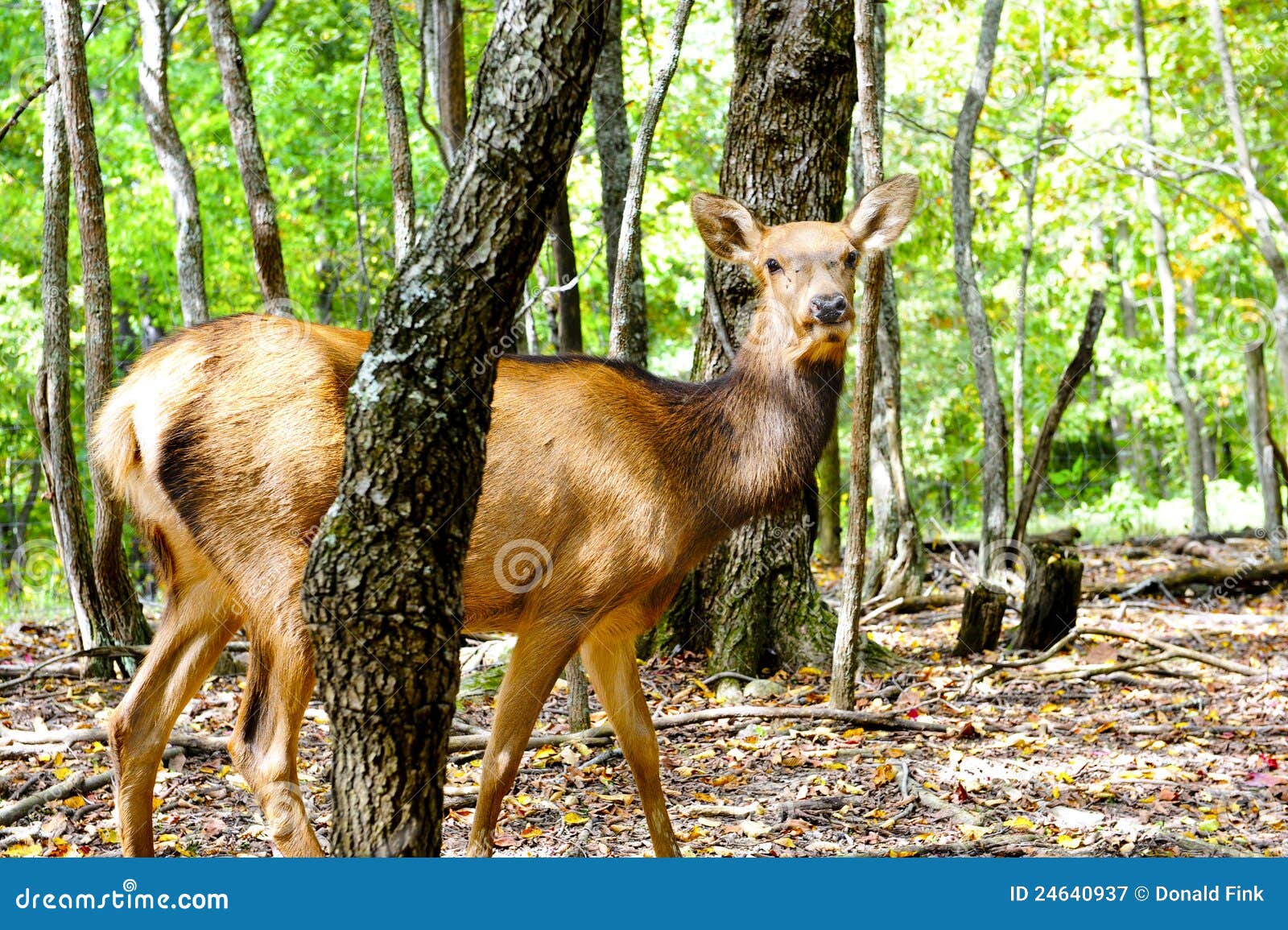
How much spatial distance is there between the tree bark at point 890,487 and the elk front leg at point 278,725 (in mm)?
6014

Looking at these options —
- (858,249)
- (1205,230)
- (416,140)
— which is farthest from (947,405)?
(858,249)

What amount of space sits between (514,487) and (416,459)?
2126 mm

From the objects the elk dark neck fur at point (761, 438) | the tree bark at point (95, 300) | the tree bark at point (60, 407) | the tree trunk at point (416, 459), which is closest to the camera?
the tree trunk at point (416, 459)

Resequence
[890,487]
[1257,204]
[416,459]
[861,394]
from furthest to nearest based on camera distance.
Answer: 1. [1257,204]
2. [890,487]
3. [861,394]
4. [416,459]

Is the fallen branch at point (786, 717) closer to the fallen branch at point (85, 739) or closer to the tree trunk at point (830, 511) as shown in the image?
the fallen branch at point (85, 739)

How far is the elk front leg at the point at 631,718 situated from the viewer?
199 inches

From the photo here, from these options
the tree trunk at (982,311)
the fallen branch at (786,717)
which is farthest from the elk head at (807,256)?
the tree trunk at (982,311)

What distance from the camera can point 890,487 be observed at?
10.4 meters

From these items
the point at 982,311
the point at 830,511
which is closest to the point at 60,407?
the point at 982,311

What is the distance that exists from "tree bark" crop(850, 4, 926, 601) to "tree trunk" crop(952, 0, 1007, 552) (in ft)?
2.29

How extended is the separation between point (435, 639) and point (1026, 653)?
20.2 feet

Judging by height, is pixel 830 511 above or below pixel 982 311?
below

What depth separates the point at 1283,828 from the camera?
5227 mm

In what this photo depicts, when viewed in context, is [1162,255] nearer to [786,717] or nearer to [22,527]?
[786,717]
